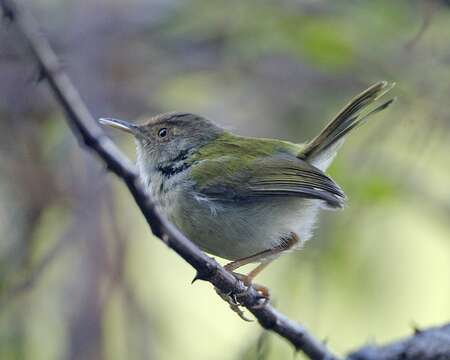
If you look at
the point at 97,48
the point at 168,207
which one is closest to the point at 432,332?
the point at 168,207

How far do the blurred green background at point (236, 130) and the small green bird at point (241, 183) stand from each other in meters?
0.76

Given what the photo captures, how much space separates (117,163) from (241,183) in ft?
7.55

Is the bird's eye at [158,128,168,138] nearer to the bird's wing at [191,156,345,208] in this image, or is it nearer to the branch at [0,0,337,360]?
the bird's wing at [191,156,345,208]

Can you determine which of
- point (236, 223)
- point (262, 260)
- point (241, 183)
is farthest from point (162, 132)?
point (262, 260)

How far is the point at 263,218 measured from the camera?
4188 mm

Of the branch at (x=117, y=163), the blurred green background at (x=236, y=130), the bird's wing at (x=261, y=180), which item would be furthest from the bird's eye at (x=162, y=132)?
the branch at (x=117, y=163)

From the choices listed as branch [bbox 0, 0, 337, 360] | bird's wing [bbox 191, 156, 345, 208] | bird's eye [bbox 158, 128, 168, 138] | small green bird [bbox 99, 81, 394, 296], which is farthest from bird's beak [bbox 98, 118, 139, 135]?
branch [bbox 0, 0, 337, 360]

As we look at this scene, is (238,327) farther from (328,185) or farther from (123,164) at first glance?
(123,164)

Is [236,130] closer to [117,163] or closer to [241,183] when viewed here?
[241,183]

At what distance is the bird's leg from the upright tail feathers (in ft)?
2.09

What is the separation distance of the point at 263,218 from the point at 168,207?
1.64 ft

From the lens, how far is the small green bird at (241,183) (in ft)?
13.3

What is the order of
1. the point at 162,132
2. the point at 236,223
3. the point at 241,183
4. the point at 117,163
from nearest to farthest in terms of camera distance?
1. the point at 117,163
2. the point at 236,223
3. the point at 241,183
4. the point at 162,132

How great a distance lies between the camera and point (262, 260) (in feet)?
13.6
